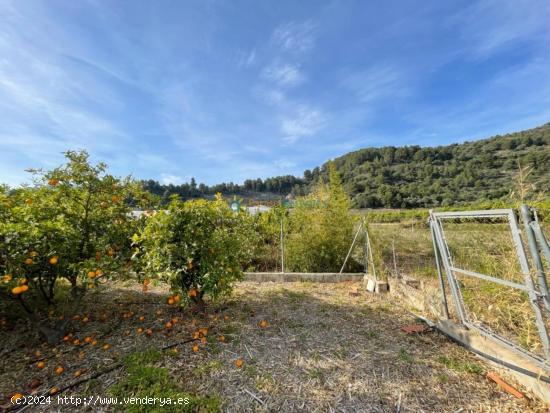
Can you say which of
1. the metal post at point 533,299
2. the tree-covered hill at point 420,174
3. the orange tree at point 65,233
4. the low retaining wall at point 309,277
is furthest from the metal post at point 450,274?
the tree-covered hill at point 420,174

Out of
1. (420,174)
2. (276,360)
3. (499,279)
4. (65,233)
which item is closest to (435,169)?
(420,174)

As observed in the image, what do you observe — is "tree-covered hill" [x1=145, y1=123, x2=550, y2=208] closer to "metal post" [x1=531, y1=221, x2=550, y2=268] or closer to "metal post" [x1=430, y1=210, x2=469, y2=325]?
"metal post" [x1=430, y1=210, x2=469, y2=325]

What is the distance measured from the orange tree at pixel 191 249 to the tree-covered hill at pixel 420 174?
14.0m

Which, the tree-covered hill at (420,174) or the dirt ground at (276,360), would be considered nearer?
the dirt ground at (276,360)

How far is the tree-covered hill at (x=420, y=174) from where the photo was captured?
2441 cm

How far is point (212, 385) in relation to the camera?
2061 mm

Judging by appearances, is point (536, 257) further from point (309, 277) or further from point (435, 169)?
point (435, 169)

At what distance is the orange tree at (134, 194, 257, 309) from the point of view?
9.07 ft

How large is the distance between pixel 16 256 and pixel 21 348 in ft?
4.04

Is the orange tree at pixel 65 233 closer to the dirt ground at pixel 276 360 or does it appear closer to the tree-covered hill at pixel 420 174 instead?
the dirt ground at pixel 276 360

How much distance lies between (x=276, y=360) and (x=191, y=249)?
5.03ft

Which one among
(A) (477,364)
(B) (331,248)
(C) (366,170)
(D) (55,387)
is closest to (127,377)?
(D) (55,387)

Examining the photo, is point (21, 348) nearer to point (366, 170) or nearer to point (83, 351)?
point (83, 351)

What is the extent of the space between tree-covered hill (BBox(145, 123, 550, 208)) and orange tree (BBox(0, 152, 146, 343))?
14.2m
